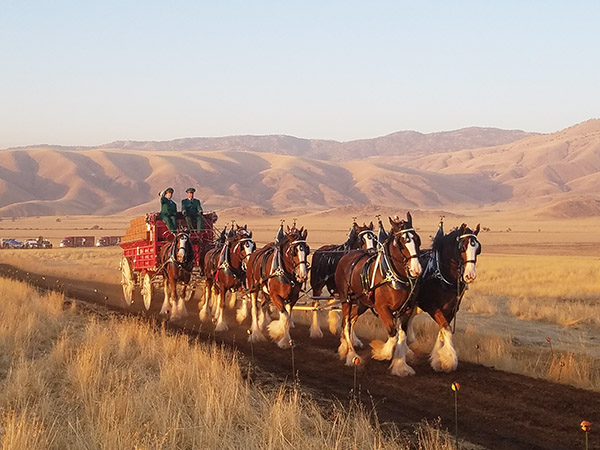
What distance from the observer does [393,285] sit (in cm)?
1063

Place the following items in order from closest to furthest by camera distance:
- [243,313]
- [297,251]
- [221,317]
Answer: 1. [297,251]
2. [221,317]
3. [243,313]

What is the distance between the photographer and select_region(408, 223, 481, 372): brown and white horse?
10.7 metres

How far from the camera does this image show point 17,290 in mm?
20062

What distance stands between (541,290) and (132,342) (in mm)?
17153

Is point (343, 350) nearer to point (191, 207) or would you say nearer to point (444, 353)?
point (444, 353)

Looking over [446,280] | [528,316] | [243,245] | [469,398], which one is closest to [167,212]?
[243,245]

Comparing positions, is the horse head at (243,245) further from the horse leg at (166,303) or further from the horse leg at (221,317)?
the horse leg at (166,303)

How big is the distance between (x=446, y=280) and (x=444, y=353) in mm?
1157

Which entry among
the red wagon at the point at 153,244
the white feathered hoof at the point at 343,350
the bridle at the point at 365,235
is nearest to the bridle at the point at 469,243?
the white feathered hoof at the point at 343,350

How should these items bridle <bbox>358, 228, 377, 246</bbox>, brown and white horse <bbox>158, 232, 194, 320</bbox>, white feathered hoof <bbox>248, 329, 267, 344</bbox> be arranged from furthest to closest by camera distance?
brown and white horse <bbox>158, 232, 194, 320</bbox> → bridle <bbox>358, 228, 377, 246</bbox> → white feathered hoof <bbox>248, 329, 267, 344</bbox>

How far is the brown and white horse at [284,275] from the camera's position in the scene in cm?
1286

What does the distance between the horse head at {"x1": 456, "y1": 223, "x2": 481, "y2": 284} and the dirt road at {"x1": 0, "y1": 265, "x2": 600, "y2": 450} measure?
1.54 meters

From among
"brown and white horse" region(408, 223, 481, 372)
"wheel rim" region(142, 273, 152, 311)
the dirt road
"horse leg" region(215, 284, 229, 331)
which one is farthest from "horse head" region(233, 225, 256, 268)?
"brown and white horse" region(408, 223, 481, 372)

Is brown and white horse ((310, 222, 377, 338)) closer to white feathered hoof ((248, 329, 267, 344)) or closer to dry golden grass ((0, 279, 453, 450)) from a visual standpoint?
white feathered hoof ((248, 329, 267, 344))
